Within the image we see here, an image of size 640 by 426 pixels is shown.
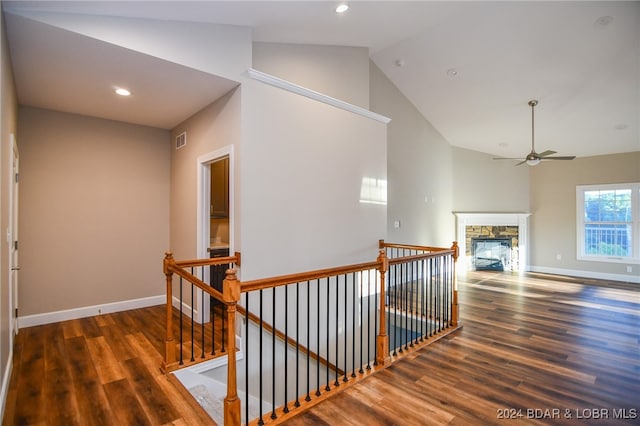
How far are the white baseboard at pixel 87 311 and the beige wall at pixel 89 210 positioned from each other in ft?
0.19

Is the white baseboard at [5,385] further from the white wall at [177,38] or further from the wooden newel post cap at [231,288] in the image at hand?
the white wall at [177,38]

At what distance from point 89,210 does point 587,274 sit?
9.69m

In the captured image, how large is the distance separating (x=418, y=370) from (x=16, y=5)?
408 centimetres

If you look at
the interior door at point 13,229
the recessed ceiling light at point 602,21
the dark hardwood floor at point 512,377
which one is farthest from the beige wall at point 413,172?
the interior door at point 13,229

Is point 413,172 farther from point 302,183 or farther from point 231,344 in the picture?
point 231,344

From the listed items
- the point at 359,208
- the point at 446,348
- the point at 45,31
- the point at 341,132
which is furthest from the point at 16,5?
the point at 446,348

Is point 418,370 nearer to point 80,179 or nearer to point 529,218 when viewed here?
point 80,179

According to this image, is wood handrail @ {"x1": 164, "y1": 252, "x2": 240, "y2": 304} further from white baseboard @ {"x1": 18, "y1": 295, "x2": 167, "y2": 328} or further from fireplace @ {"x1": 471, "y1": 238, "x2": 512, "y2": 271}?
fireplace @ {"x1": 471, "y1": 238, "x2": 512, "y2": 271}

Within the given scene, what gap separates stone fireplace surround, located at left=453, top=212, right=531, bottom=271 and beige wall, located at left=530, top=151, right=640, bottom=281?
0.24m

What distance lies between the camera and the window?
6.77m

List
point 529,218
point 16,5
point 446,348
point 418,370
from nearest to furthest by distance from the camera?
1. point 16,5
2. point 418,370
3. point 446,348
4. point 529,218

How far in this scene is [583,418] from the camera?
2.17 m

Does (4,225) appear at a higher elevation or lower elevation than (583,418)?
higher

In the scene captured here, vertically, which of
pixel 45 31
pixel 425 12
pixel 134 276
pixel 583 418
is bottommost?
pixel 583 418
